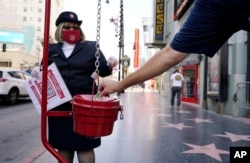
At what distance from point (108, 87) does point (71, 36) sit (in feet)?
3.40

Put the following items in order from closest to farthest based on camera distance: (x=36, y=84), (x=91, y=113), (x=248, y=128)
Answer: (x=91, y=113), (x=36, y=84), (x=248, y=128)

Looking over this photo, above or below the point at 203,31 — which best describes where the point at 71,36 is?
above

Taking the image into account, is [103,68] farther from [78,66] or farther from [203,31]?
[203,31]

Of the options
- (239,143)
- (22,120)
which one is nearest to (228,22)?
(239,143)

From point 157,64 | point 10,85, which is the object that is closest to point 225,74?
point 10,85

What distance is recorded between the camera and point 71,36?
3043 mm

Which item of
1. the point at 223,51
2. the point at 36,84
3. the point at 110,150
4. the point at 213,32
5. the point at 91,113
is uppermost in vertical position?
A: the point at 223,51

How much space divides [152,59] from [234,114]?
31.7ft

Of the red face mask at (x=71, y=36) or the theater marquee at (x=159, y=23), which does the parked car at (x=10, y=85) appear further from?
the theater marquee at (x=159, y=23)

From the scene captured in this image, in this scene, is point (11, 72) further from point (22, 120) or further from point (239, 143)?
point (239, 143)

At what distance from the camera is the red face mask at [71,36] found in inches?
119

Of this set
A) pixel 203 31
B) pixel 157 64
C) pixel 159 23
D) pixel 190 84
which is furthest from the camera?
pixel 159 23

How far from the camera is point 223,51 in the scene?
11.4 meters

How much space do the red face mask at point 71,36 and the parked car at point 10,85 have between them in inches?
453
